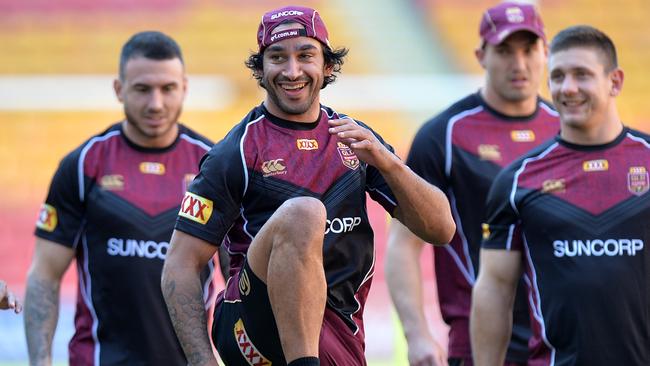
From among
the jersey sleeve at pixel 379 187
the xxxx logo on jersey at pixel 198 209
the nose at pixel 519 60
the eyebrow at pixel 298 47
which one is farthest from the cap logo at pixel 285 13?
the nose at pixel 519 60

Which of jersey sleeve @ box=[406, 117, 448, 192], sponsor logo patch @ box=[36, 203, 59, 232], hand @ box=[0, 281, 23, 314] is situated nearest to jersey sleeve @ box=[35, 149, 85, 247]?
sponsor logo patch @ box=[36, 203, 59, 232]

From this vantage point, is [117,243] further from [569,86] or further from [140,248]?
[569,86]

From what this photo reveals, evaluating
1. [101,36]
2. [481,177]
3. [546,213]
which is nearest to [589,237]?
[546,213]

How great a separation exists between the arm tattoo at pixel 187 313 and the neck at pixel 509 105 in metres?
2.54

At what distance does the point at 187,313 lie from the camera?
4523 millimetres

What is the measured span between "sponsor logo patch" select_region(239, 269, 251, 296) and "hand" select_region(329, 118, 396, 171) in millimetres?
618

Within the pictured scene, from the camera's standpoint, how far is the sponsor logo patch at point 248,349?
4.48m

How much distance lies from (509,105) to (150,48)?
1.97 metres

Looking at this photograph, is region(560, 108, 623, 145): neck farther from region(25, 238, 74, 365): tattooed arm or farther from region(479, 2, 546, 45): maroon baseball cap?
region(25, 238, 74, 365): tattooed arm

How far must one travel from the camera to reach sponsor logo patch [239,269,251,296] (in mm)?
4430

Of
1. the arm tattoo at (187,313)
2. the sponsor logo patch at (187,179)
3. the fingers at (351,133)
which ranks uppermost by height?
the fingers at (351,133)

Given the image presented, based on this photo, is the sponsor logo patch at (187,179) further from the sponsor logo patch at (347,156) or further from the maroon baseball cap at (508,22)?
the maroon baseball cap at (508,22)

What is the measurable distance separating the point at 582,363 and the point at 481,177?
1.41 metres

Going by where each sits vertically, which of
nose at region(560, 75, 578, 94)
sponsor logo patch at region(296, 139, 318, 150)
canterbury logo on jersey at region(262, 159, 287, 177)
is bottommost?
canterbury logo on jersey at region(262, 159, 287, 177)
